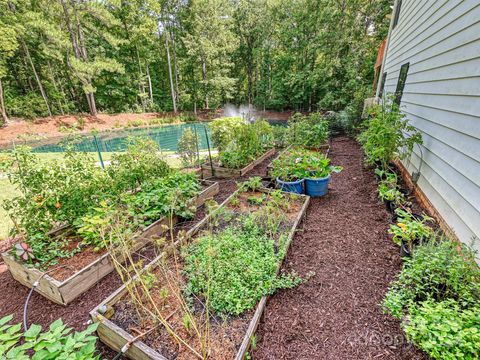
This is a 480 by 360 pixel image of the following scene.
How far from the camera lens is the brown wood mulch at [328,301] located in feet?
5.33

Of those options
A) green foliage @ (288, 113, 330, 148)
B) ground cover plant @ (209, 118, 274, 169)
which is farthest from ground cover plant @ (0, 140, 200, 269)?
green foliage @ (288, 113, 330, 148)

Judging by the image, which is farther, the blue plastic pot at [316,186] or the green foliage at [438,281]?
the blue plastic pot at [316,186]

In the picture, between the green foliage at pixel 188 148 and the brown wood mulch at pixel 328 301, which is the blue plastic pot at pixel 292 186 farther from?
the green foliage at pixel 188 148

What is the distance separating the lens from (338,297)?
6.61 feet

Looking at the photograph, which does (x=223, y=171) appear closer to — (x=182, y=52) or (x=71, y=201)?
(x=71, y=201)

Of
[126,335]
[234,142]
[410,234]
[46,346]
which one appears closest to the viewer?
[46,346]

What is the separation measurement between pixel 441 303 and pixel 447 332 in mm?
182

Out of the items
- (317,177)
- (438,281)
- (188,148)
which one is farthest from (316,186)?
(188,148)

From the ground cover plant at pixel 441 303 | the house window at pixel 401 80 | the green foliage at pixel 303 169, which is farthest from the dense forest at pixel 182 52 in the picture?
the ground cover plant at pixel 441 303

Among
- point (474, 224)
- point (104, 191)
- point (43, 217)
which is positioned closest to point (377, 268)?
point (474, 224)

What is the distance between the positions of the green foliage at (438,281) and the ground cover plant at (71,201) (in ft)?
8.27

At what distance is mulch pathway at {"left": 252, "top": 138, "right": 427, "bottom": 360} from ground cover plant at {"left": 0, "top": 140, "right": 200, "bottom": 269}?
1717 millimetres

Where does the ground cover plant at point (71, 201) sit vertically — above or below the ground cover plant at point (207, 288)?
above

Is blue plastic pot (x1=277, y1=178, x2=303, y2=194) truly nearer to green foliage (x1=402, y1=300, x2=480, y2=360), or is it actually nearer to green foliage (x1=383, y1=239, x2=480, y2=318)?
green foliage (x1=383, y1=239, x2=480, y2=318)
